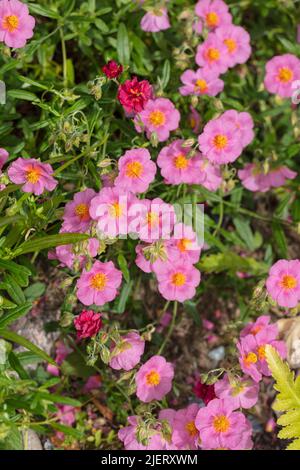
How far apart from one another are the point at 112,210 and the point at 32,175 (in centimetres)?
38

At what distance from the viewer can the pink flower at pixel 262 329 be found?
335cm

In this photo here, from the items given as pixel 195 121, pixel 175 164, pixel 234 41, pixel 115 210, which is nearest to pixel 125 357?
pixel 115 210

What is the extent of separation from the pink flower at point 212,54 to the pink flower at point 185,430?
1709 mm

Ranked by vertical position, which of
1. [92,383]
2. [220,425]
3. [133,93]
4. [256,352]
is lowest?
[92,383]

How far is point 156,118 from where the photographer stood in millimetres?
3389

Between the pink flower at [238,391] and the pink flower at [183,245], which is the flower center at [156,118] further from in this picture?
the pink flower at [238,391]

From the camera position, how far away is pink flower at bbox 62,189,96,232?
10.3ft

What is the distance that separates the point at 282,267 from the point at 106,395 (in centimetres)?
119

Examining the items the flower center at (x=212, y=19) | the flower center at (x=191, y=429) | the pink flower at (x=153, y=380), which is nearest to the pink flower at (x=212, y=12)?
the flower center at (x=212, y=19)

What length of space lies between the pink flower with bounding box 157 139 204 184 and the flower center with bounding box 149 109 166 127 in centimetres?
12

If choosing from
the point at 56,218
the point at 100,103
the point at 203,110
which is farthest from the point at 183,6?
the point at 56,218

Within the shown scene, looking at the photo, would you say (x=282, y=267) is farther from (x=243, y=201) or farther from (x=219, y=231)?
(x=243, y=201)

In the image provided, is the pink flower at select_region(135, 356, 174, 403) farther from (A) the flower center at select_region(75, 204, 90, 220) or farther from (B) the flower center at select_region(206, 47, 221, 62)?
(B) the flower center at select_region(206, 47, 221, 62)

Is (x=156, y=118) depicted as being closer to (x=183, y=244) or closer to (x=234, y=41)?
(x=183, y=244)
